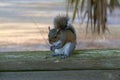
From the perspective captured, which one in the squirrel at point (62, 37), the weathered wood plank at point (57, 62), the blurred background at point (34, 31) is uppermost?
the squirrel at point (62, 37)

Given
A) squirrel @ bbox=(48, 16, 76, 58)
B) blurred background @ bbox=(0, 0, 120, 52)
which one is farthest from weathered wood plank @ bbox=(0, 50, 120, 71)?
blurred background @ bbox=(0, 0, 120, 52)

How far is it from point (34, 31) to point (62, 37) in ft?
18.8

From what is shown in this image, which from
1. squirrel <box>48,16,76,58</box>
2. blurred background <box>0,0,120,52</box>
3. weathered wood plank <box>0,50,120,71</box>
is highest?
squirrel <box>48,16,76,58</box>

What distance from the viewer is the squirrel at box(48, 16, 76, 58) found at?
2.56 meters

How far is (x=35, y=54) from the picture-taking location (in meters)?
2.73

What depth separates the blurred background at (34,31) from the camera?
6734 mm

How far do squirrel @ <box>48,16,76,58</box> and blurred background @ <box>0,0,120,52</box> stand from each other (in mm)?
1982

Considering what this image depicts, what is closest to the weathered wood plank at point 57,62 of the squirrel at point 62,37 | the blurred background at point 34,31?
the squirrel at point 62,37

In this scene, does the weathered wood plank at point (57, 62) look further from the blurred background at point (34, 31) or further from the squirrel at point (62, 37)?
the blurred background at point (34, 31)

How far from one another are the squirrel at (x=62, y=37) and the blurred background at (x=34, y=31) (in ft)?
6.50

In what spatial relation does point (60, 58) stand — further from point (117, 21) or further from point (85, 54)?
point (117, 21)

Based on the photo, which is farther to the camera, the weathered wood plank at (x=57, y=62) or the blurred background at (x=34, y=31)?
the blurred background at (x=34, y=31)

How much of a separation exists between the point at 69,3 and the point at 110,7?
1.04 feet

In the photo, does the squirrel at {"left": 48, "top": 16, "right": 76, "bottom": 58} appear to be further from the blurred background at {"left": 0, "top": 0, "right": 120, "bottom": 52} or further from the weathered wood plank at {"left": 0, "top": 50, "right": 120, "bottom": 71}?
the blurred background at {"left": 0, "top": 0, "right": 120, "bottom": 52}
